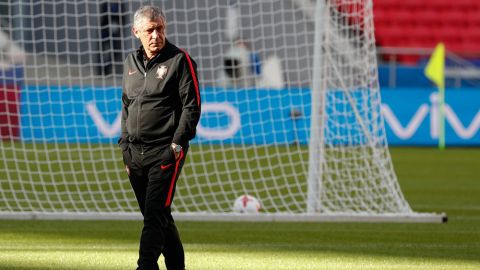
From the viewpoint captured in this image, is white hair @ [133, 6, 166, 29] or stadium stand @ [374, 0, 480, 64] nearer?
white hair @ [133, 6, 166, 29]

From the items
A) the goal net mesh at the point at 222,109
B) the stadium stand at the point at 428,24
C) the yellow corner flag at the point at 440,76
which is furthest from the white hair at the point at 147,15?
the stadium stand at the point at 428,24

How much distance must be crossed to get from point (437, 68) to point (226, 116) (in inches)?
229

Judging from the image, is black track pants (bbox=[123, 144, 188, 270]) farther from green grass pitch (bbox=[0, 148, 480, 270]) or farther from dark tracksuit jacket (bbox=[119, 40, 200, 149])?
green grass pitch (bbox=[0, 148, 480, 270])

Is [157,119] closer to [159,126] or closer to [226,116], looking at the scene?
[159,126]

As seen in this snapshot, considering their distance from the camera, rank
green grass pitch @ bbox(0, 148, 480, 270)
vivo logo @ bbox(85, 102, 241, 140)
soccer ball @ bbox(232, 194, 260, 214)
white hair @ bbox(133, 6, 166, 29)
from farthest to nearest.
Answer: vivo logo @ bbox(85, 102, 241, 140)
soccer ball @ bbox(232, 194, 260, 214)
green grass pitch @ bbox(0, 148, 480, 270)
white hair @ bbox(133, 6, 166, 29)

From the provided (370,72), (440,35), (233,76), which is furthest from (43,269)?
(440,35)

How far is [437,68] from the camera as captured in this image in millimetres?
22281

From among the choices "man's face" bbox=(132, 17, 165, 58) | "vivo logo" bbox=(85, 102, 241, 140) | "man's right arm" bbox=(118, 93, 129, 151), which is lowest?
"vivo logo" bbox=(85, 102, 241, 140)

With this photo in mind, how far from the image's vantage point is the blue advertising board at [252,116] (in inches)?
592

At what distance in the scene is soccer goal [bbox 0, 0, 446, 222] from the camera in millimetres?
10883

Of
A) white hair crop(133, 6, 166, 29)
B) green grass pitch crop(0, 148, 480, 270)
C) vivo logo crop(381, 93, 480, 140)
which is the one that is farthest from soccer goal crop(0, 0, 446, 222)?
white hair crop(133, 6, 166, 29)

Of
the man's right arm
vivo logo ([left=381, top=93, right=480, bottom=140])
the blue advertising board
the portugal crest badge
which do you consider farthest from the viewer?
vivo logo ([left=381, top=93, right=480, bottom=140])

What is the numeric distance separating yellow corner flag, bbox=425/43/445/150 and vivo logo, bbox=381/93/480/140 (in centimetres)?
7

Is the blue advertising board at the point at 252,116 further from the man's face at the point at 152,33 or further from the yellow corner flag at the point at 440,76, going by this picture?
the man's face at the point at 152,33
